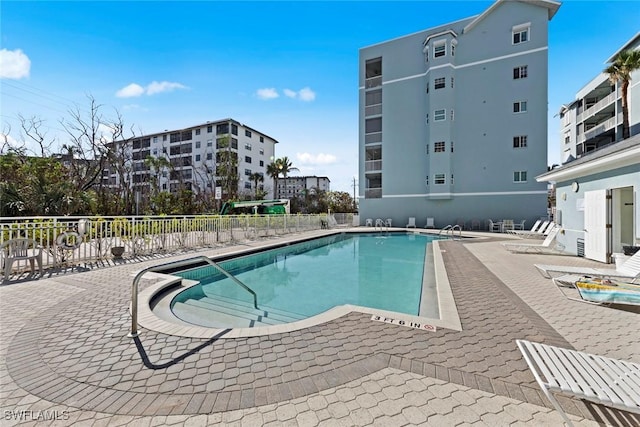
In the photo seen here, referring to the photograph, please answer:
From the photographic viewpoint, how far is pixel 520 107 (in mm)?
23297

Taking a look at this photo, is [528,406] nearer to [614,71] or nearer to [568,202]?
[568,202]

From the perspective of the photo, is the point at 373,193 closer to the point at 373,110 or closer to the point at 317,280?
the point at 373,110

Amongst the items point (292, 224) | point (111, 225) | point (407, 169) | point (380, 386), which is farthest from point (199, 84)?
point (380, 386)

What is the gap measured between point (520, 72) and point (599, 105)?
11.2 m

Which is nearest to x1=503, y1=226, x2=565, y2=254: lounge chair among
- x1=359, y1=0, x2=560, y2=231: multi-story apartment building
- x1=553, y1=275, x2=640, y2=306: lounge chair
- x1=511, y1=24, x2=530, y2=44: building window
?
x1=553, y1=275, x2=640, y2=306: lounge chair

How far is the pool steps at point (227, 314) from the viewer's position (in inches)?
189

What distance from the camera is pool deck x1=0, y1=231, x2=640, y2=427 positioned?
218 centimetres

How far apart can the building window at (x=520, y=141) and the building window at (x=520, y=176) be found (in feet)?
7.34

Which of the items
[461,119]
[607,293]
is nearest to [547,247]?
[607,293]

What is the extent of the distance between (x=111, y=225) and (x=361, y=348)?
9281 mm

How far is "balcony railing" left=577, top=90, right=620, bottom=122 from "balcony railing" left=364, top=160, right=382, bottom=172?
68.7 ft

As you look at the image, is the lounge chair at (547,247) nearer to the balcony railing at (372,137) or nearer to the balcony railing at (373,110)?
the balcony railing at (372,137)

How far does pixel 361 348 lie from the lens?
3.20m


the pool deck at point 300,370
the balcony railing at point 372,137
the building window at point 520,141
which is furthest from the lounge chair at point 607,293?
the balcony railing at point 372,137
